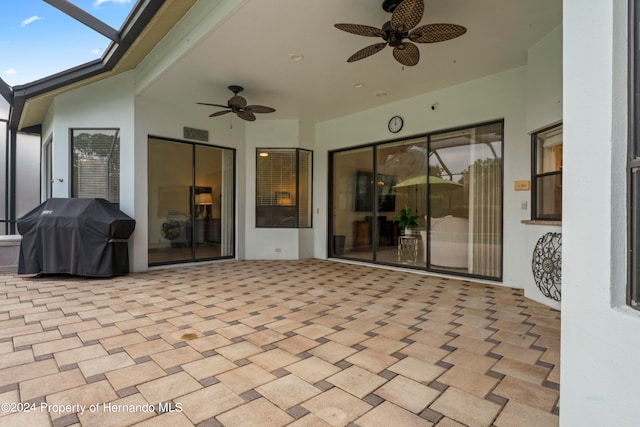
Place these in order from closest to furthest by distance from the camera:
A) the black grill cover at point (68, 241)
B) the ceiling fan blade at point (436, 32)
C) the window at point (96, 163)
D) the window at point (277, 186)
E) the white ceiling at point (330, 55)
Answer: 1. the ceiling fan blade at point (436, 32)
2. the white ceiling at point (330, 55)
3. the black grill cover at point (68, 241)
4. the window at point (96, 163)
5. the window at point (277, 186)

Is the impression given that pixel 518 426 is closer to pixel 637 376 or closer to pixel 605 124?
pixel 637 376

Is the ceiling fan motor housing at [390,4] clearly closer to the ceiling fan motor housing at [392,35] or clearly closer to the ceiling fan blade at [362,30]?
the ceiling fan motor housing at [392,35]

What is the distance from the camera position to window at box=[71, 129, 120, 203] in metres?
5.83

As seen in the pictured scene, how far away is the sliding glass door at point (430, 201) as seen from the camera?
5.10 meters

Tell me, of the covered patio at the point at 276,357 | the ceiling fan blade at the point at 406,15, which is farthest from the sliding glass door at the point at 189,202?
the ceiling fan blade at the point at 406,15

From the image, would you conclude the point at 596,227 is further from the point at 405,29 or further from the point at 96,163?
the point at 96,163

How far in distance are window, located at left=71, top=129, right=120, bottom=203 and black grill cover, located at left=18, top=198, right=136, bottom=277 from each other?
0.74 m

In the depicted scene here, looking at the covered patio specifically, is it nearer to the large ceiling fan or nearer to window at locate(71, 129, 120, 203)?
window at locate(71, 129, 120, 203)

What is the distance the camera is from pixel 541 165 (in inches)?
171

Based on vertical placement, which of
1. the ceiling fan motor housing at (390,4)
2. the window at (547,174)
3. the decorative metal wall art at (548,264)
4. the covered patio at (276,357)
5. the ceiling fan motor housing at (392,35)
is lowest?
the covered patio at (276,357)

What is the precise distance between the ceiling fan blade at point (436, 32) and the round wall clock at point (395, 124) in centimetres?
277

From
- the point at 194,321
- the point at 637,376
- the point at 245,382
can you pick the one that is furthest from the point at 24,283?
the point at 637,376

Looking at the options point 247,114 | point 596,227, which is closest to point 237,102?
point 247,114

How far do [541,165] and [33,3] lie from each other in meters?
7.18
